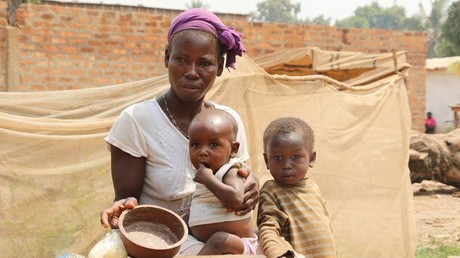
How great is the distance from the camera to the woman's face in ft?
8.61

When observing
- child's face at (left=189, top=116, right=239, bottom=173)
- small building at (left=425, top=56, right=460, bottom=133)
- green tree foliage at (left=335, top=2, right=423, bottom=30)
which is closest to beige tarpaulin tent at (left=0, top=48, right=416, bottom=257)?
child's face at (left=189, top=116, right=239, bottom=173)

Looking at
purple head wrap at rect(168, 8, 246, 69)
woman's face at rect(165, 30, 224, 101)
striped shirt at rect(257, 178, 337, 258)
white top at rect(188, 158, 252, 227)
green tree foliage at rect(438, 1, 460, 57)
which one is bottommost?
green tree foliage at rect(438, 1, 460, 57)

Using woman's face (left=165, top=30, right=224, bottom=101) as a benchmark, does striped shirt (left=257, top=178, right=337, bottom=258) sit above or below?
below

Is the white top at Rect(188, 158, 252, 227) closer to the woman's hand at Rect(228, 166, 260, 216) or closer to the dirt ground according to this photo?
the woman's hand at Rect(228, 166, 260, 216)

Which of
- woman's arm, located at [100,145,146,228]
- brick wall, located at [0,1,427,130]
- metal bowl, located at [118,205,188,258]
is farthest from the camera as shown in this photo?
brick wall, located at [0,1,427,130]

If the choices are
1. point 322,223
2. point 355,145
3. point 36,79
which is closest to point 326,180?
point 355,145

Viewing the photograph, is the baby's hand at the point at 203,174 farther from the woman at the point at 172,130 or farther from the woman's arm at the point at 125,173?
the woman's arm at the point at 125,173

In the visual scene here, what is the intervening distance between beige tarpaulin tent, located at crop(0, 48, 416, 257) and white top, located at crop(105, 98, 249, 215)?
69.7 inches

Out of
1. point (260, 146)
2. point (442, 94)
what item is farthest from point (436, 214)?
point (442, 94)

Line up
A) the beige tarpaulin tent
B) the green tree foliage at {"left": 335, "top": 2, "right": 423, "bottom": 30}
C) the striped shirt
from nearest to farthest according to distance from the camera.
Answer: the striped shirt → the beige tarpaulin tent → the green tree foliage at {"left": 335, "top": 2, "right": 423, "bottom": 30}

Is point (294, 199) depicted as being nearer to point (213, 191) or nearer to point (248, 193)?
point (248, 193)

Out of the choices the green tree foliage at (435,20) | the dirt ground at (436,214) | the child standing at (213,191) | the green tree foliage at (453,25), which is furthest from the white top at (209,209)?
the green tree foliage at (435,20)

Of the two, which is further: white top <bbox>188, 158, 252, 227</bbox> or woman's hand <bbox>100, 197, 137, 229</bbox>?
white top <bbox>188, 158, 252, 227</bbox>

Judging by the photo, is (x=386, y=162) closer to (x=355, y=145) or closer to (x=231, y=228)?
(x=355, y=145)
